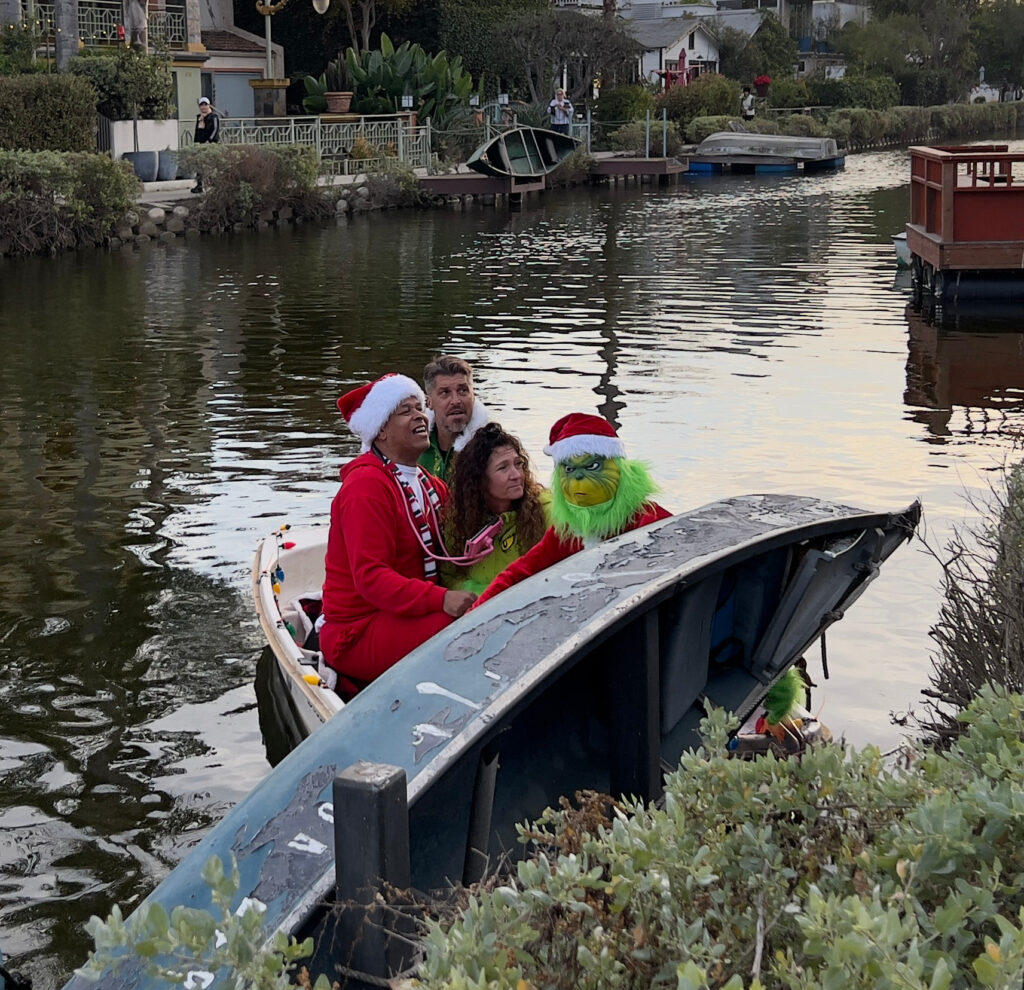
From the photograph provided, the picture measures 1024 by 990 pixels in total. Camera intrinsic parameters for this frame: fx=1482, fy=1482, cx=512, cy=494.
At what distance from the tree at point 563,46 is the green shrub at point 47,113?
23034mm

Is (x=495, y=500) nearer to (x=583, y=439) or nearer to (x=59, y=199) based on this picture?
(x=583, y=439)

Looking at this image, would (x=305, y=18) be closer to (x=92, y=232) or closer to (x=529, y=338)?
(x=92, y=232)

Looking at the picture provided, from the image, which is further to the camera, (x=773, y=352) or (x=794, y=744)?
(x=773, y=352)

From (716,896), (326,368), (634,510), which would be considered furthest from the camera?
(326,368)

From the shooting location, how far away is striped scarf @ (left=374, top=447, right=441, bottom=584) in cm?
573

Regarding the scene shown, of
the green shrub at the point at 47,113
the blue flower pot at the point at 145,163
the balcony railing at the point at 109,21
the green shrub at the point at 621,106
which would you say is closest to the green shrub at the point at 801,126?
the green shrub at the point at 621,106

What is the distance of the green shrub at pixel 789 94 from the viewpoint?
6462 centimetres

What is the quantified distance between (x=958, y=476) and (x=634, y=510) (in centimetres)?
643

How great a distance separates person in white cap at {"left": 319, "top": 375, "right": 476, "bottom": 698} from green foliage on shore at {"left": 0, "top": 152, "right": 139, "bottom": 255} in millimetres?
20066

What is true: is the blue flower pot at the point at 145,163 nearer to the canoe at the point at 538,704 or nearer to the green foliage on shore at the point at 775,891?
the canoe at the point at 538,704

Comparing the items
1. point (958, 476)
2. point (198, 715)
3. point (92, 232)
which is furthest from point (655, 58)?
point (198, 715)

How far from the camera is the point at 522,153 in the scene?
3712 cm

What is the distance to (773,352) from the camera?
1639 centimetres

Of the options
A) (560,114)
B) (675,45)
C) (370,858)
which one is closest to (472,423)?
(370,858)
